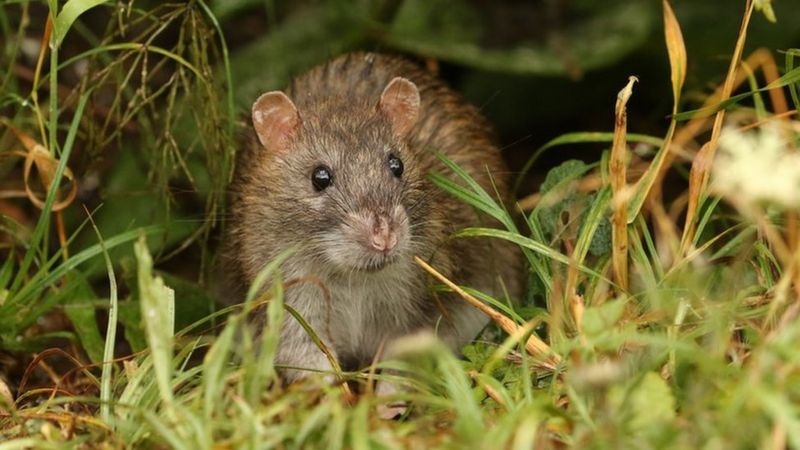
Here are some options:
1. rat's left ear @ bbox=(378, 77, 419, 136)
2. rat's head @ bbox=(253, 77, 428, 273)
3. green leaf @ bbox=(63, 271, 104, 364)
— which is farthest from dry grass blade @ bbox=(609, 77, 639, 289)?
green leaf @ bbox=(63, 271, 104, 364)

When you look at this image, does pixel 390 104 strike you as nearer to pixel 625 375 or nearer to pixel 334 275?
pixel 334 275

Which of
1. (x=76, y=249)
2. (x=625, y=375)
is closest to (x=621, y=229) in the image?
(x=625, y=375)

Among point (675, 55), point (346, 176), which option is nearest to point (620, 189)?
point (675, 55)

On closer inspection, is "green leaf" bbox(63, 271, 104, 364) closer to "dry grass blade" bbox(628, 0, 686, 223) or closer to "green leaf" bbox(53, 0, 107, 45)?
"green leaf" bbox(53, 0, 107, 45)

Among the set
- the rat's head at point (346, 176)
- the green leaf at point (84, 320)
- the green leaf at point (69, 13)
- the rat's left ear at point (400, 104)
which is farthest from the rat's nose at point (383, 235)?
the green leaf at point (84, 320)

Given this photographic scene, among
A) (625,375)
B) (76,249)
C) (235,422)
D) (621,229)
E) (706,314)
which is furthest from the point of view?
(76,249)

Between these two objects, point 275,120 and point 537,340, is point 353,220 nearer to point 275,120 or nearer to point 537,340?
point 275,120
